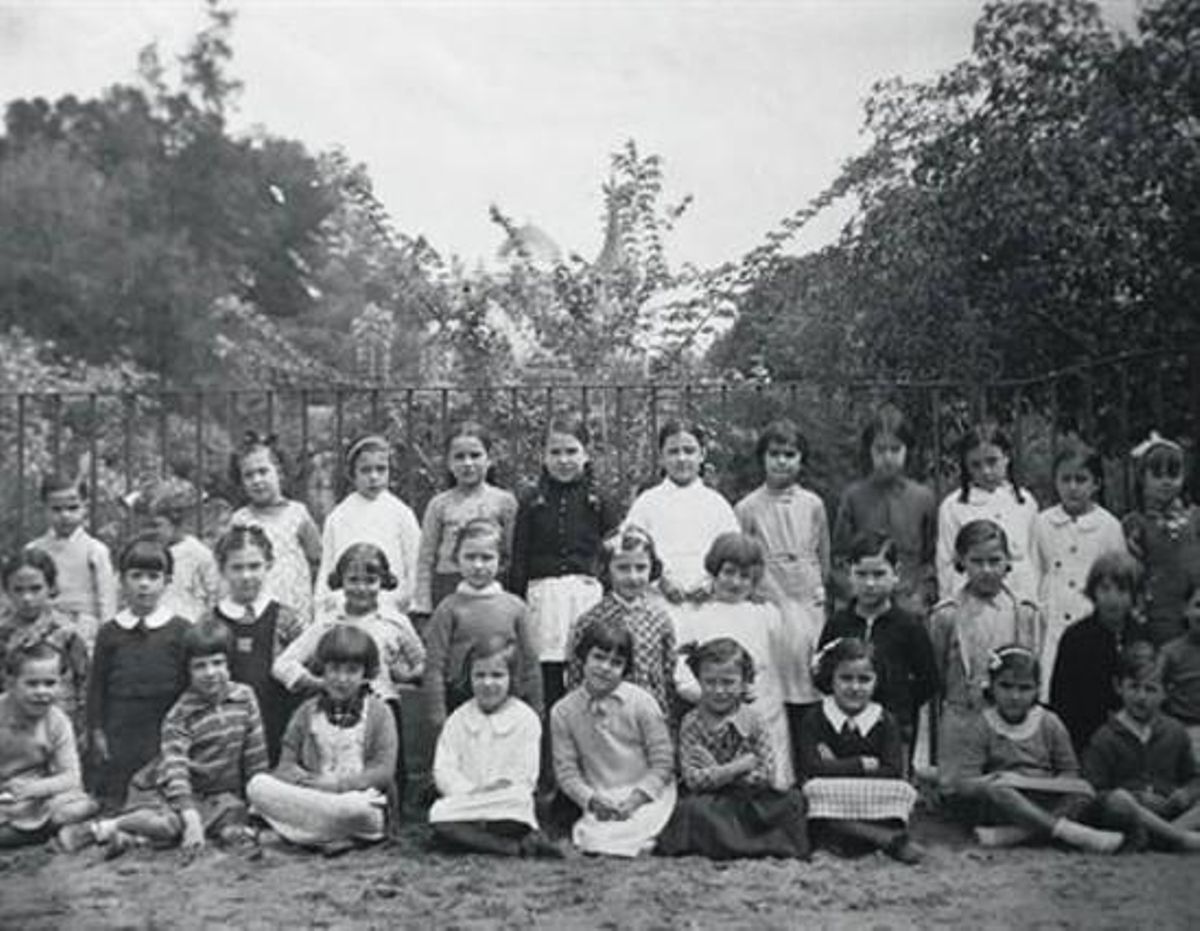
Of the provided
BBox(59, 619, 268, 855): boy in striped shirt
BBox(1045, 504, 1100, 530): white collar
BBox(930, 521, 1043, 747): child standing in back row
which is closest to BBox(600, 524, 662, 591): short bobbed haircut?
BBox(930, 521, 1043, 747): child standing in back row

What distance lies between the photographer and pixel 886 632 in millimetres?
5488

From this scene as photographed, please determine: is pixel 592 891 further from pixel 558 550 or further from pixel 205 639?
pixel 205 639

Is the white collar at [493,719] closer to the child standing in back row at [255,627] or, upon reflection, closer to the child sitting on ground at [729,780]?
the child sitting on ground at [729,780]

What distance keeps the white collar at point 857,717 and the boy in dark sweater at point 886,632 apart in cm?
22

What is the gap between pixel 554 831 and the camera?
5.34 m

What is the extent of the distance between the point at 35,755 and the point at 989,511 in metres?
3.73

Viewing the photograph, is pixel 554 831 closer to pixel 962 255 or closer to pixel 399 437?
pixel 399 437

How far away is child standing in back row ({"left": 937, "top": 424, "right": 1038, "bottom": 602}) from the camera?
5824 millimetres

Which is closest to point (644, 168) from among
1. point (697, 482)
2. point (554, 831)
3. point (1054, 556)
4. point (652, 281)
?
point (652, 281)

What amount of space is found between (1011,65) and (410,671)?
16.0ft

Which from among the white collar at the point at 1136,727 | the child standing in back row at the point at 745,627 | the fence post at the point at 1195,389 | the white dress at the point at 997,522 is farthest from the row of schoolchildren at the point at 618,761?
the fence post at the point at 1195,389

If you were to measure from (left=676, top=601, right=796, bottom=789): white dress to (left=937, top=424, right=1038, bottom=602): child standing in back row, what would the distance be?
73cm

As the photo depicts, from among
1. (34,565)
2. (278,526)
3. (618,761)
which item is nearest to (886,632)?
(618,761)

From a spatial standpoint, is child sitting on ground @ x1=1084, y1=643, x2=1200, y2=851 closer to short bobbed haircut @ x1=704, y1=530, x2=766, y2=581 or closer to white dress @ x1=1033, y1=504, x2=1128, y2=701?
white dress @ x1=1033, y1=504, x2=1128, y2=701
